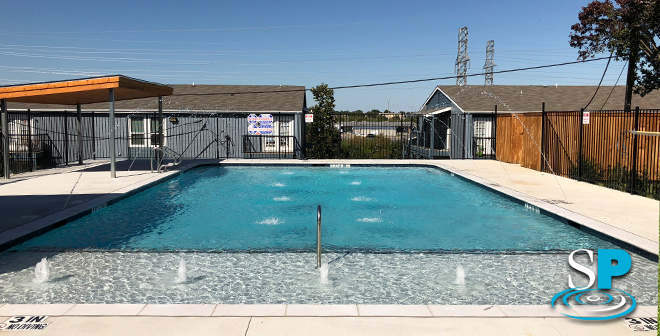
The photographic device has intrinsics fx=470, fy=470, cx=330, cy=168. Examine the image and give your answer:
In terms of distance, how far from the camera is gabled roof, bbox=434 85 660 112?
2700 centimetres

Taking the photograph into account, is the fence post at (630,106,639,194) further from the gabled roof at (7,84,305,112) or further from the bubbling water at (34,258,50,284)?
the gabled roof at (7,84,305,112)

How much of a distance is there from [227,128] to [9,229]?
740 inches

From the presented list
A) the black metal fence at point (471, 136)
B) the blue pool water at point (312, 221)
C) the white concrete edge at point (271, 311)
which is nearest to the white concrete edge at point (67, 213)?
the blue pool water at point (312, 221)

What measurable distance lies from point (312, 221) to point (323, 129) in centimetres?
1387

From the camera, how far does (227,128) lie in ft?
87.0

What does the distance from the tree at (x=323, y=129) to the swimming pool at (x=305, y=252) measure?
9.63 meters

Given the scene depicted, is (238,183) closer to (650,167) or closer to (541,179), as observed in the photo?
(541,179)

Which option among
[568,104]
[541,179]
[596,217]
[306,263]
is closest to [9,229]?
[306,263]

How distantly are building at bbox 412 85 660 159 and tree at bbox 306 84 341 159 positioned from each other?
4409 mm

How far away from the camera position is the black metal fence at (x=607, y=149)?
1226cm

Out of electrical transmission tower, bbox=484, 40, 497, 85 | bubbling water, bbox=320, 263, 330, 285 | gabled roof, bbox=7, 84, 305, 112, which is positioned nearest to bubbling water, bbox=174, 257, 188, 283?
bubbling water, bbox=320, 263, 330, 285

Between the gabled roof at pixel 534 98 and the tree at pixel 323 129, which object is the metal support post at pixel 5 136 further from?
the gabled roof at pixel 534 98

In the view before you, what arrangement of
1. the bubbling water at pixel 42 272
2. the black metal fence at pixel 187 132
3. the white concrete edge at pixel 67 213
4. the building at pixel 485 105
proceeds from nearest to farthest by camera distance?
the bubbling water at pixel 42 272 → the white concrete edge at pixel 67 213 → the building at pixel 485 105 → the black metal fence at pixel 187 132

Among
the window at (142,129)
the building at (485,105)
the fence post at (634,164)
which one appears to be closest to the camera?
the fence post at (634,164)
